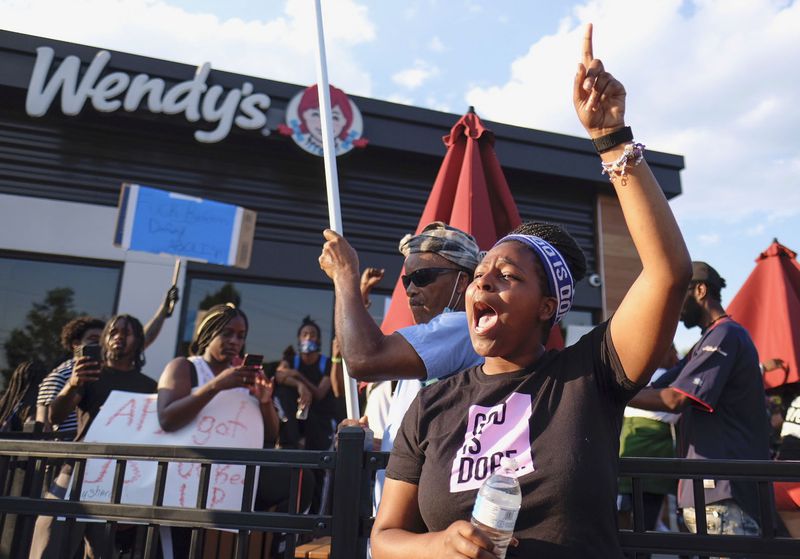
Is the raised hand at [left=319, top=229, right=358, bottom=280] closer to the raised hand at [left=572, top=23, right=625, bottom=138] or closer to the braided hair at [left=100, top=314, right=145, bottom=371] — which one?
the raised hand at [left=572, top=23, right=625, bottom=138]

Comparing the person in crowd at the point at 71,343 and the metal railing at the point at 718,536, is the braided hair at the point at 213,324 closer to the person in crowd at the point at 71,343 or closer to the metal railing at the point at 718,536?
the person in crowd at the point at 71,343

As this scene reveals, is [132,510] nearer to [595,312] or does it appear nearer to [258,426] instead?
[258,426]

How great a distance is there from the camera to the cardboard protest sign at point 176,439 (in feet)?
9.70

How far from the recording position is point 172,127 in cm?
883

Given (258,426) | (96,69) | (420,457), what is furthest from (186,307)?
(420,457)

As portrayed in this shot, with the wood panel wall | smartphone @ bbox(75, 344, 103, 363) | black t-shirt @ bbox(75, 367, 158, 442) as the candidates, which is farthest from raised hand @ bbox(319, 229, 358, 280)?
the wood panel wall

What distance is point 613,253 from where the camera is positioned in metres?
10.7

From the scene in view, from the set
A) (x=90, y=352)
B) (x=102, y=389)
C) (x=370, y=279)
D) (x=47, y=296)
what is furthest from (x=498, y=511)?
(x=47, y=296)

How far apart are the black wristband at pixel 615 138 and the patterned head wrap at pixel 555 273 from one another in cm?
28

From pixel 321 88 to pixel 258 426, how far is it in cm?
181

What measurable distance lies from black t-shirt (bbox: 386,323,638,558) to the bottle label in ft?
0.47

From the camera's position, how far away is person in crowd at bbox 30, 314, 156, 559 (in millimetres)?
3094

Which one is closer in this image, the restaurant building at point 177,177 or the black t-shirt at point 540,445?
the black t-shirt at point 540,445

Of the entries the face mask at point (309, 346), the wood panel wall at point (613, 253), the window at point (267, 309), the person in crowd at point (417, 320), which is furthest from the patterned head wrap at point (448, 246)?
the wood panel wall at point (613, 253)
